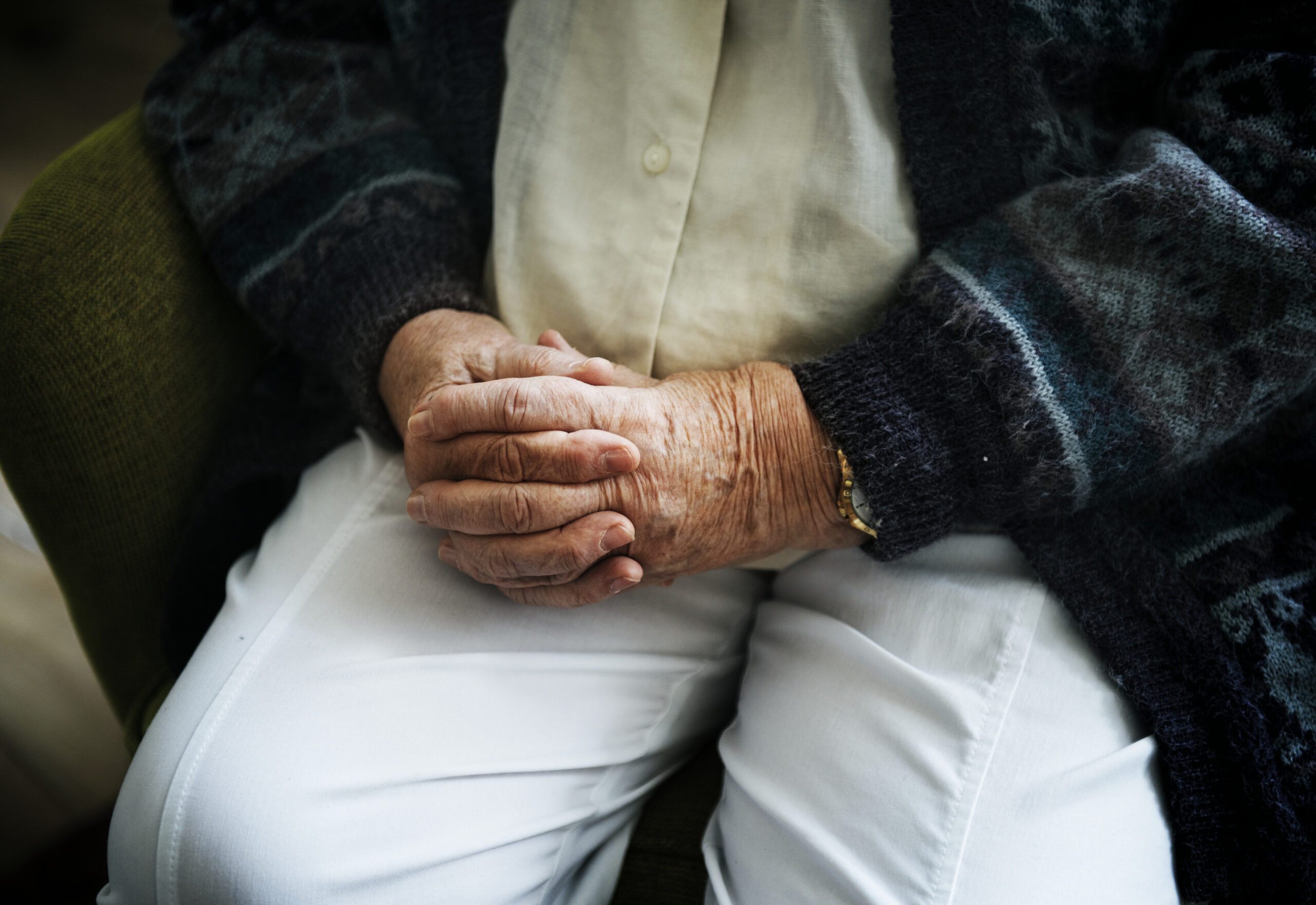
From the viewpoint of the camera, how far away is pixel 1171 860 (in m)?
0.60

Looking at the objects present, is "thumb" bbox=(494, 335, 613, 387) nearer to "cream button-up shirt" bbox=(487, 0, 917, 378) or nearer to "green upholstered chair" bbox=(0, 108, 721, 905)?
"cream button-up shirt" bbox=(487, 0, 917, 378)

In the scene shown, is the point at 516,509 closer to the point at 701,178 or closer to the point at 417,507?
the point at 417,507

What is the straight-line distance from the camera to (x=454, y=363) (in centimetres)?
69

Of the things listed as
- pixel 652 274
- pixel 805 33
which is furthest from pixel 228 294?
pixel 805 33

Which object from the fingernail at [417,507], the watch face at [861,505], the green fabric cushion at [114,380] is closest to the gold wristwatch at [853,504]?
the watch face at [861,505]

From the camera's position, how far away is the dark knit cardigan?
1.88ft

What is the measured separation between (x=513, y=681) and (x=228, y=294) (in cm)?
53

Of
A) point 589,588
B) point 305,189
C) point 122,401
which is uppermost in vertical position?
point 305,189

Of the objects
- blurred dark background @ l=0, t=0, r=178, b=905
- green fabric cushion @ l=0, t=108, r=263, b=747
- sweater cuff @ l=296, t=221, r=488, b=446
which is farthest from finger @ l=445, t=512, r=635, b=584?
blurred dark background @ l=0, t=0, r=178, b=905

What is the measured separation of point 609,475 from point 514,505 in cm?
8

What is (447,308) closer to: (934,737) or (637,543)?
(637,543)

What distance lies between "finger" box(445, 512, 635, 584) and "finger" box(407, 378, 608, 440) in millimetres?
82

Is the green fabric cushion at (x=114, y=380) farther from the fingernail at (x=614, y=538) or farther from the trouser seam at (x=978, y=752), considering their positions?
the trouser seam at (x=978, y=752)

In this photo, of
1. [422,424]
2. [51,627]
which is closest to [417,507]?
[422,424]
